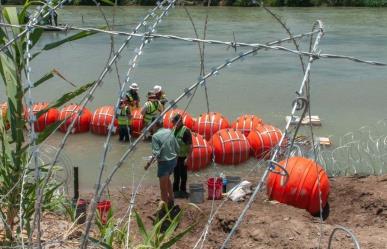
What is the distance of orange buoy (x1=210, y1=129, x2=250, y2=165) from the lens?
11.0 m

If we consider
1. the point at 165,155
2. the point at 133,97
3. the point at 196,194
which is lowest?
the point at 196,194

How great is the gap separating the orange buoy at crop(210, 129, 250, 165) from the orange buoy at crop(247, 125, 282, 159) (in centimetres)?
17

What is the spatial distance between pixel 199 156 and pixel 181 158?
66.2 inches

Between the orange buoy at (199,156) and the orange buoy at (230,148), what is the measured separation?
0.82 ft

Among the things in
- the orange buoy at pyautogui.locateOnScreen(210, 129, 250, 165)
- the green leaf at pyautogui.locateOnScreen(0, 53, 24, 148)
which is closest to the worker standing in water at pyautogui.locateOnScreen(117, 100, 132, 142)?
the orange buoy at pyautogui.locateOnScreen(210, 129, 250, 165)

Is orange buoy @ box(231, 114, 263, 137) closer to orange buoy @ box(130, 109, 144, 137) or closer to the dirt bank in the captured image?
Result: orange buoy @ box(130, 109, 144, 137)

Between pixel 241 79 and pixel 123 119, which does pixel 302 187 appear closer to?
pixel 123 119

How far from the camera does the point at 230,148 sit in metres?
11.0

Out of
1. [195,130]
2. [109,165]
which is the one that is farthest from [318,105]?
[109,165]

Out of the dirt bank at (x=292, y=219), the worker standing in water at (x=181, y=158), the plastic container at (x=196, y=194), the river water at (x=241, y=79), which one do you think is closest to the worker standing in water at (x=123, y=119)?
the river water at (x=241, y=79)

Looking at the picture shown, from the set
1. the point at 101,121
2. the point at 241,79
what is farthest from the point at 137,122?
the point at 241,79

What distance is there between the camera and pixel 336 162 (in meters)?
10.4

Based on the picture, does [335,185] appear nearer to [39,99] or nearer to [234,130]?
[234,130]

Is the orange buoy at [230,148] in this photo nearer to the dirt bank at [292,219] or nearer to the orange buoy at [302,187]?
the dirt bank at [292,219]
